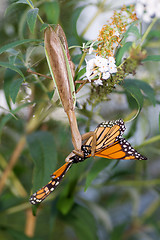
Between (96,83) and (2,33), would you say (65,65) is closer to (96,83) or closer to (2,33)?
(96,83)

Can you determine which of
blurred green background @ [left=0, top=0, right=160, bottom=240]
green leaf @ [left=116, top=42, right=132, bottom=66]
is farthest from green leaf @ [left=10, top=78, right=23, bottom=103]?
green leaf @ [left=116, top=42, right=132, bottom=66]

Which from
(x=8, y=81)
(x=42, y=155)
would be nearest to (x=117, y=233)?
(x=42, y=155)

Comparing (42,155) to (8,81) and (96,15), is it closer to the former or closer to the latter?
(8,81)

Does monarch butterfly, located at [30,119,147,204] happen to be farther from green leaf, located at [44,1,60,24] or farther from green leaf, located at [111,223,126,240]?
green leaf, located at [111,223,126,240]

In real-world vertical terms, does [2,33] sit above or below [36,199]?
above

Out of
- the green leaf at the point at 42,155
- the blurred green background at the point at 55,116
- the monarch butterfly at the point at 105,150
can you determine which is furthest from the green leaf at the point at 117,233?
the monarch butterfly at the point at 105,150

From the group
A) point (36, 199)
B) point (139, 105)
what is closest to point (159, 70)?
point (139, 105)

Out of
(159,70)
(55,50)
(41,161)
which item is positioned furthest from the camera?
(159,70)
